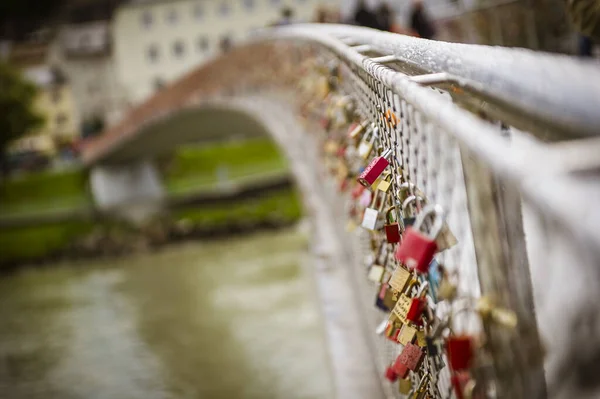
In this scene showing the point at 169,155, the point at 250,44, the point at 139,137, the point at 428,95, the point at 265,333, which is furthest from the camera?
the point at 169,155

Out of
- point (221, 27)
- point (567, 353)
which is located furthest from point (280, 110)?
point (221, 27)

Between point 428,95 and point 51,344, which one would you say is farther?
point 51,344

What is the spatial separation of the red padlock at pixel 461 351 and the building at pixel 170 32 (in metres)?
53.9

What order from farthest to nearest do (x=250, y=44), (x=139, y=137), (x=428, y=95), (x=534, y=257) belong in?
(x=139, y=137) → (x=250, y=44) → (x=534, y=257) → (x=428, y=95)

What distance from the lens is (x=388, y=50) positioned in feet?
9.71

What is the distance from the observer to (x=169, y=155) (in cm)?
3659

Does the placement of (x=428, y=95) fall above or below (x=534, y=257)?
above

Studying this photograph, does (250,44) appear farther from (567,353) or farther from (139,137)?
(567,353)

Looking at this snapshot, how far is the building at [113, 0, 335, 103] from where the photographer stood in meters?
54.6

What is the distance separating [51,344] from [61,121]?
45.1 meters

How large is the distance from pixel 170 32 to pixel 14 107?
1894 cm

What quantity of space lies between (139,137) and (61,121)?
34922 mm

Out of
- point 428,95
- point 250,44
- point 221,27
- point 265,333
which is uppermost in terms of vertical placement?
point 221,27

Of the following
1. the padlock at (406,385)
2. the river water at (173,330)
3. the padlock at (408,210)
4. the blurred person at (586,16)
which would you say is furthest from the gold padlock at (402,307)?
the river water at (173,330)
